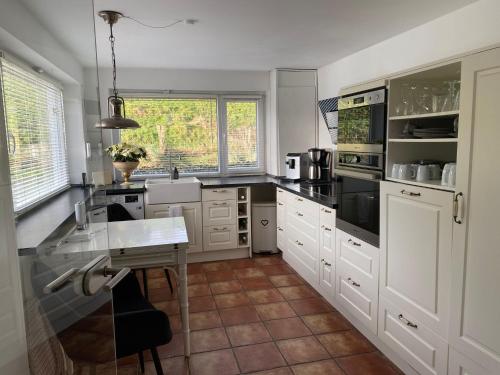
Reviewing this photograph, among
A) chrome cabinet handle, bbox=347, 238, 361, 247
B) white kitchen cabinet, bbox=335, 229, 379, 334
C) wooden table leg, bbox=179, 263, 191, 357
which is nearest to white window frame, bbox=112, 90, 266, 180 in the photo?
white kitchen cabinet, bbox=335, 229, 379, 334

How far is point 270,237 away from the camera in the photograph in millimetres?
4637

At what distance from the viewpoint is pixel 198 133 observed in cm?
486

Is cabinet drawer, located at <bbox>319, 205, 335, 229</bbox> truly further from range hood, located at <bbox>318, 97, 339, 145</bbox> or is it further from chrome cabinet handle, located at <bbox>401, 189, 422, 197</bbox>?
range hood, located at <bbox>318, 97, 339, 145</bbox>

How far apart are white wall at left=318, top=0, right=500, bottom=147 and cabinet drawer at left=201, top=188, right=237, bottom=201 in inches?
63.9

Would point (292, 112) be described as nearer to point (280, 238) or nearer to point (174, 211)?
point (280, 238)

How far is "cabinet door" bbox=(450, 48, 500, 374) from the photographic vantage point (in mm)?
1560

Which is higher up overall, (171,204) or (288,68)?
(288,68)

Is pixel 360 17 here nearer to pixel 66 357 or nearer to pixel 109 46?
pixel 109 46

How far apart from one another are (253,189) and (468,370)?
3464 mm

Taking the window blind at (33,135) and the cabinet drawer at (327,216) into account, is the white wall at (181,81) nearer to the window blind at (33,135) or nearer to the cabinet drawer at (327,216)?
the cabinet drawer at (327,216)

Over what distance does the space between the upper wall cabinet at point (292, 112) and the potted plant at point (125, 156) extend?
1679 mm

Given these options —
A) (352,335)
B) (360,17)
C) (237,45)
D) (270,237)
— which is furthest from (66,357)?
(270,237)

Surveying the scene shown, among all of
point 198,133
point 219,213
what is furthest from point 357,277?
point 198,133

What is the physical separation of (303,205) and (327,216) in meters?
0.53
